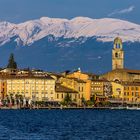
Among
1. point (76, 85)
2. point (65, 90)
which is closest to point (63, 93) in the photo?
point (65, 90)

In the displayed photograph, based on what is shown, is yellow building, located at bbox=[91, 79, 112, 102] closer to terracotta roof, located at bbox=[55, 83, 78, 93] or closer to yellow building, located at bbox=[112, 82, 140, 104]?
yellow building, located at bbox=[112, 82, 140, 104]

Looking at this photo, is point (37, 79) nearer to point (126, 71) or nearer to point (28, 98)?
point (28, 98)

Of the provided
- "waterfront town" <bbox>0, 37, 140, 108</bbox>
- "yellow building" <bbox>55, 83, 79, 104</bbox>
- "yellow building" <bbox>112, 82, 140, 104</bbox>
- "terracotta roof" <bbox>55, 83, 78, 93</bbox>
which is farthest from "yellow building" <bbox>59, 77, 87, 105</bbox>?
"yellow building" <bbox>112, 82, 140, 104</bbox>

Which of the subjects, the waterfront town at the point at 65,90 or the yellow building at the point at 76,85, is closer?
the waterfront town at the point at 65,90

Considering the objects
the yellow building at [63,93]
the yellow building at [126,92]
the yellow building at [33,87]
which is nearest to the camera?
the yellow building at [33,87]

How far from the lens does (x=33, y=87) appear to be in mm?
151625

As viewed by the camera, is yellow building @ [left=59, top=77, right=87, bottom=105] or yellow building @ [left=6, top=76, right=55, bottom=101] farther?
yellow building @ [left=59, top=77, right=87, bottom=105]

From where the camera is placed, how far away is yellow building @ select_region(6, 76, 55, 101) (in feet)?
496

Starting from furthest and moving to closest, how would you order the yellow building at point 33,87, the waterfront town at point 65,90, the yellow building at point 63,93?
the yellow building at point 63,93
the yellow building at point 33,87
the waterfront town at point 65,90

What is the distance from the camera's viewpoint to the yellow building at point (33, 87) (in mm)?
151250

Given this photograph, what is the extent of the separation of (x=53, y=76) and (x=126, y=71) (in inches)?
854

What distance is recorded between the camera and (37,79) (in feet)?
498

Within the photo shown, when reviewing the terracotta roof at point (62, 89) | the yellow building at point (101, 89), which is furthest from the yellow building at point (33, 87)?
the yellow building at point (101, 89)

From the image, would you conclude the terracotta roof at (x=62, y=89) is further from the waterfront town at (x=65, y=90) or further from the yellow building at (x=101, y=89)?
the yellow building at (x=101, y=89)
